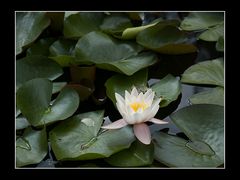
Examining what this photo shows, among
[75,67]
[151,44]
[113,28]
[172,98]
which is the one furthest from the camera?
[113,28]

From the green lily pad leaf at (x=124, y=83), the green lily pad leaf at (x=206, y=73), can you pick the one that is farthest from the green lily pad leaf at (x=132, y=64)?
the green lily pad leaf at (x=206, y=73)

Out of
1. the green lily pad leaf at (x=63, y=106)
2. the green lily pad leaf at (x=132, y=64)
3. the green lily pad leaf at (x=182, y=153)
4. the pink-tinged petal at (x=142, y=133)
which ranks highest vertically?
the green lily pad leaf at (x=132, y=64)

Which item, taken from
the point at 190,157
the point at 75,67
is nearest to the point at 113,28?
the point at 75,67

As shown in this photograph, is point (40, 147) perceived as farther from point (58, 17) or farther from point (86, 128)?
point (58, 17)

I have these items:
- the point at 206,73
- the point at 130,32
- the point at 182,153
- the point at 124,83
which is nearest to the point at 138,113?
the point at 182,153

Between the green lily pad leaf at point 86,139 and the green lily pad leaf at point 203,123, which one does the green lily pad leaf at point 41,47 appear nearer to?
the green lily pad leaf at point 86,139

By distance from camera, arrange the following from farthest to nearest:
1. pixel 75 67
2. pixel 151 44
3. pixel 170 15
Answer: pixel 170 15 → pixel 151 44 → pixel 75 67
